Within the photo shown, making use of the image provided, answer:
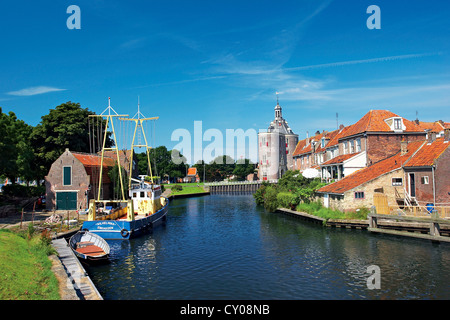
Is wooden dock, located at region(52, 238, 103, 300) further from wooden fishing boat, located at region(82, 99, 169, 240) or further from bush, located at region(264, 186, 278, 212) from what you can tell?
bush, located at region(264, 186, 278, 212)

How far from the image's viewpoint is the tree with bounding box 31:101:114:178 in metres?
54.9

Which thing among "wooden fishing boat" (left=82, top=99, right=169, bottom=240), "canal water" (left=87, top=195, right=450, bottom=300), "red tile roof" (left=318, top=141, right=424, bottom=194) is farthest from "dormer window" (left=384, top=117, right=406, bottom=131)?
"wooden fishing boat" (left=82, top=99, right=169, bottom=240)

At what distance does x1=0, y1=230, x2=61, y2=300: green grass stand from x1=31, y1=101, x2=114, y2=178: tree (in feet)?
122

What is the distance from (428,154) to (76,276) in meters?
33.3

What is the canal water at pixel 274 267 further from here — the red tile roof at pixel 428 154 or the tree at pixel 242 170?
the tree at pixel 242 170

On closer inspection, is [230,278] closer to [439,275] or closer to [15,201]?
[439,275]

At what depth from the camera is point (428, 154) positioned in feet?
108

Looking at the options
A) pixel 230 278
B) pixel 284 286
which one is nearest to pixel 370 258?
pixel 284 286

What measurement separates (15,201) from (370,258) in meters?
45.8

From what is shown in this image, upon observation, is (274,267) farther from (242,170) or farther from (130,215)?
(242,170)

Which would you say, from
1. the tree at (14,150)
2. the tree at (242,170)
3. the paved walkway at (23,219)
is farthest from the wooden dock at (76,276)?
the tree at (242,170)

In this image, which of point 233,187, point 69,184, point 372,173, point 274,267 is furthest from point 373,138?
point 233,187
